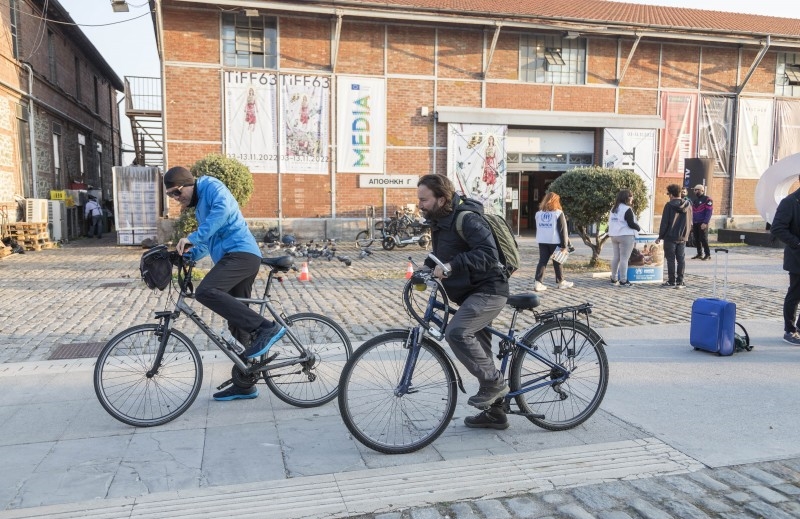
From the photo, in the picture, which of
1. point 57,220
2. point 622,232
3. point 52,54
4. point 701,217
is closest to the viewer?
point 622,232

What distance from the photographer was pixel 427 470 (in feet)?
11.9

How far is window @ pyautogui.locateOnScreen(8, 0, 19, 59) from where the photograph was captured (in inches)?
742

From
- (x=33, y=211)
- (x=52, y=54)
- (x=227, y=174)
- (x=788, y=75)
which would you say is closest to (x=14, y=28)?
(x=52, y=54)

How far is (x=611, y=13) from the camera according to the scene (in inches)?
895

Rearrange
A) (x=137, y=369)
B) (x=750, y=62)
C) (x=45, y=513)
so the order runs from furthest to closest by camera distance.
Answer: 1. (x=750, y=62)
2. (x=137, y=369)
3. (x=45, y=513)

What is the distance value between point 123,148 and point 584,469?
1612 inches

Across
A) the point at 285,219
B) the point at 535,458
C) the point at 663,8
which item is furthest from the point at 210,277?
the point at 663,8

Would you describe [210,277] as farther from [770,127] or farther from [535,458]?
[770,127]

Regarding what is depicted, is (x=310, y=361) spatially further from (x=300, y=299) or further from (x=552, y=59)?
(x=552, y=59)

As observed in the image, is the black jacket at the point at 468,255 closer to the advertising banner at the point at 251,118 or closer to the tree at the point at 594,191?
the tree at the point at 594,191

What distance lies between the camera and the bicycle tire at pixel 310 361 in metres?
4.70

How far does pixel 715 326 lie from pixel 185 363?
4.97 metres

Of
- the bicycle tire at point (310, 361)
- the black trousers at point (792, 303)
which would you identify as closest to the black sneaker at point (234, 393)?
the bicycle tire at point (310, 361)

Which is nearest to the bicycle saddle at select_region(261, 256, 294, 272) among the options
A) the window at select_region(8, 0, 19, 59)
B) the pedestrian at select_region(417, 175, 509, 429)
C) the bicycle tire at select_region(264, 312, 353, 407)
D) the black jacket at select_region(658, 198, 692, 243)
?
the bicycle tire at select_region(264, 312, 353, 407)
